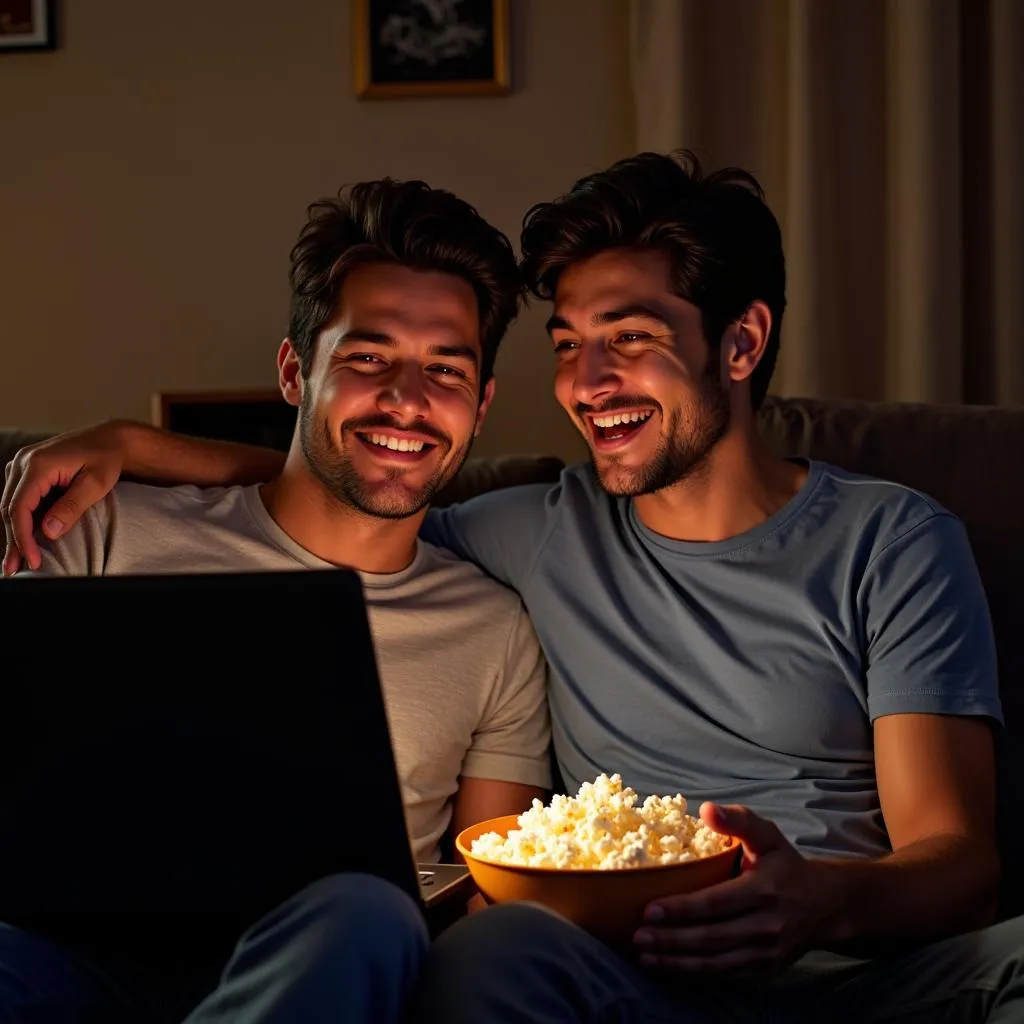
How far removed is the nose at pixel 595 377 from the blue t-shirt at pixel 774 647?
0.59 ft

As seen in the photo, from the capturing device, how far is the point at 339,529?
188cm

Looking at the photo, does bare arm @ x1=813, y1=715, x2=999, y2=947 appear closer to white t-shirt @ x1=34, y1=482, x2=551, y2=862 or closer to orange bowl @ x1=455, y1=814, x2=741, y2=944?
orange bowl @ x1=455, y1=814, x2=741, y2=944

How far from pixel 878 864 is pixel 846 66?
180 centimetres

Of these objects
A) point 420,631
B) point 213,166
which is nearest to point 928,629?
point 420,631

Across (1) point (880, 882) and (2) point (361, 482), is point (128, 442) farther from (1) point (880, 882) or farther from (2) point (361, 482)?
(1) point (880, 882)

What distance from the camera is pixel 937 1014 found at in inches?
53.6

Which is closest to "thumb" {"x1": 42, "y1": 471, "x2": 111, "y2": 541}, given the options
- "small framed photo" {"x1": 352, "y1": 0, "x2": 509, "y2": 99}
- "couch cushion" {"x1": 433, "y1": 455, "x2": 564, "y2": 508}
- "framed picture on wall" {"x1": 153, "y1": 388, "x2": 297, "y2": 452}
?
"couch cushion" {"x1": 433, "y1": 455, "x2": 564, "y2": 508}

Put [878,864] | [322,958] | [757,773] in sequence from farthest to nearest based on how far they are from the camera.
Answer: [757,773], [878,864], [322,958]

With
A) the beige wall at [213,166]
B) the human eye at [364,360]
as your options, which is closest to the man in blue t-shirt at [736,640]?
the human eye at [364,360]

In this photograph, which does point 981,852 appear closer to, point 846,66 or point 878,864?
point 878,864

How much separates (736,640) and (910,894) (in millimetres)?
421

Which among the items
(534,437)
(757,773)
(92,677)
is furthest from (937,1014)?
(534,437)

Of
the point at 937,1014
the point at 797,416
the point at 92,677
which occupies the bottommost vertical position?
the point at 937,1014

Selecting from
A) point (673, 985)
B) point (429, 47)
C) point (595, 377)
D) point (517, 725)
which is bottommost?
point (673, 985)
